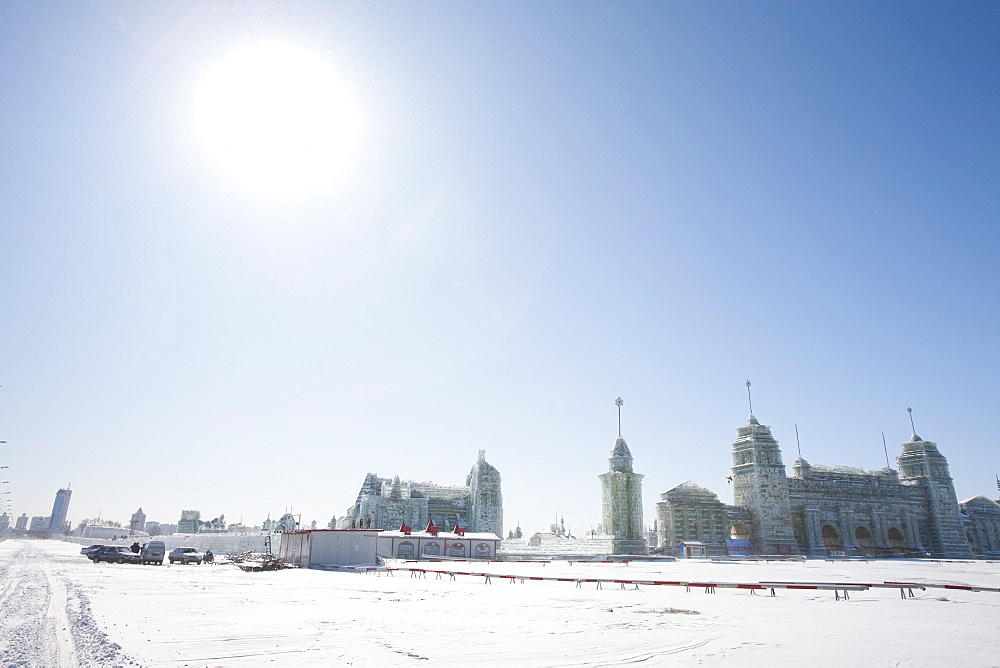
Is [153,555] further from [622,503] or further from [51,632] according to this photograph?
[622,503]

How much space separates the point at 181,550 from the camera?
51250mm

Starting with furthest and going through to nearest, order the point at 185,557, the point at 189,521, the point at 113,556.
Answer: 1. the point at 189,521
2. the point at 185,557
3. the point at 113,556

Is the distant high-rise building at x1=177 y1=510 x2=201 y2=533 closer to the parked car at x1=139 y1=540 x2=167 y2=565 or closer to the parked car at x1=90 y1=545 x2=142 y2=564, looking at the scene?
the parked car at x1=90 y1=545 x2=142 y2=564

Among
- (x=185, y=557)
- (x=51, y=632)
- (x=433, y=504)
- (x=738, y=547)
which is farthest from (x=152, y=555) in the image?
(x=738, y=547)

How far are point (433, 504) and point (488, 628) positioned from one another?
81963 mm

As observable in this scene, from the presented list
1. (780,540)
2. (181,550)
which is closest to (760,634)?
(181,550)

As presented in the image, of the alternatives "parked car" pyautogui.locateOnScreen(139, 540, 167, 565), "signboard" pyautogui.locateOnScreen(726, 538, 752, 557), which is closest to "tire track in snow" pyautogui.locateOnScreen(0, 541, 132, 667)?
"parked car" pyautogui.locateOnScreen(139, 540, 167, 565)

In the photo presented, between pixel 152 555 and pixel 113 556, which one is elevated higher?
pixel 152 555

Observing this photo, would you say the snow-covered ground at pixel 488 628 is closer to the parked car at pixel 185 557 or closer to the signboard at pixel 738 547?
the parked car at pixel 185 557

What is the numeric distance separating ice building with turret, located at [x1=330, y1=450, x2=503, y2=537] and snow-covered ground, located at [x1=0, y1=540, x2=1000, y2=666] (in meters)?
66.4

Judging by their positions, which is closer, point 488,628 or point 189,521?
point 488,628

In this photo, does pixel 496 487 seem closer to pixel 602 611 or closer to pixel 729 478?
pixel 729 478

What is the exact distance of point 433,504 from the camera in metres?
93.1

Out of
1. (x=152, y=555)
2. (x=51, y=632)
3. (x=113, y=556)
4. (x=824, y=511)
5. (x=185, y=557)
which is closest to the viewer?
(x=51, y=632)
